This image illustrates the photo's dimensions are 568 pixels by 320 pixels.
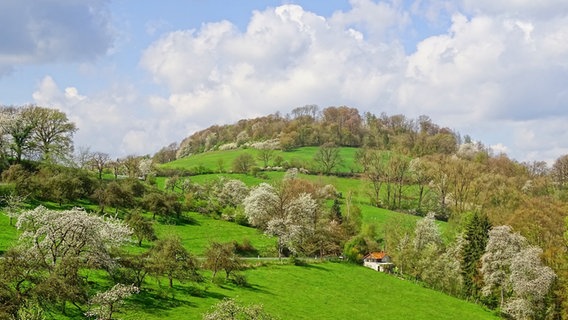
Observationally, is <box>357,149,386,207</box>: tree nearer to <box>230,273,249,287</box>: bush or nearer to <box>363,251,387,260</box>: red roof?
<box>363,251,387,260</box>: red roof

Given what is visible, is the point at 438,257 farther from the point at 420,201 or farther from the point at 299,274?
the point at 420,201

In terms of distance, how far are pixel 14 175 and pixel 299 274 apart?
146 feet

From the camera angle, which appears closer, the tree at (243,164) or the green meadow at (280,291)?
the green meadow at (280,291)

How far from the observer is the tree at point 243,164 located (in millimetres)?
148925

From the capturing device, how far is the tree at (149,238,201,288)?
47.9 m

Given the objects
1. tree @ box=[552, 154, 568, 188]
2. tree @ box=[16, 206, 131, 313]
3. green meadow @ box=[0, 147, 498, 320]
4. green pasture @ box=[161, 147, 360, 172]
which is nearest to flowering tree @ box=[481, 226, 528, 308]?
green meadow @ box=[0, 147, 498, 320]

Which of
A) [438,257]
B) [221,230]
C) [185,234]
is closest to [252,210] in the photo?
[221,230]

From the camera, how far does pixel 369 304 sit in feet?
194

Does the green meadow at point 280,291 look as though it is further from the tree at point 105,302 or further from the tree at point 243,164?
the tree at point 243,164

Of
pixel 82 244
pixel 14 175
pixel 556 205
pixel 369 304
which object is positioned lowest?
pixel 369 304

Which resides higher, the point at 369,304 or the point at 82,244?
the point at 82,244

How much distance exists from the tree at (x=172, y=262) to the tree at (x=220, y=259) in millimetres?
3822

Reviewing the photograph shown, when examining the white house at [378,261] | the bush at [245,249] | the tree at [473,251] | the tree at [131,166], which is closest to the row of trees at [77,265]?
the bush at [245,249]

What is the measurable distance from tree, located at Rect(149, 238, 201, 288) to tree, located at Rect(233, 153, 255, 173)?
96678 millimetres
